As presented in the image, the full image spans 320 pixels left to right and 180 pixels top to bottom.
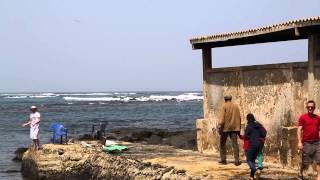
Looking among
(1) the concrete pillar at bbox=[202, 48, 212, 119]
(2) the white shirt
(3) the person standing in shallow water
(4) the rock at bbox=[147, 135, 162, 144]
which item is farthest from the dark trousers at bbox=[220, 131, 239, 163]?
(4) the rock at bbox=[147, 135, 162, 144]

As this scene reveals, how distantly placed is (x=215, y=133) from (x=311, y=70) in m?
3.69

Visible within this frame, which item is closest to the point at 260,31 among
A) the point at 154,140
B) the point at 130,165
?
the point at 130,165

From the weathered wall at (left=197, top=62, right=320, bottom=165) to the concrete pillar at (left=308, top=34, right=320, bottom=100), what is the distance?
9 centimetres

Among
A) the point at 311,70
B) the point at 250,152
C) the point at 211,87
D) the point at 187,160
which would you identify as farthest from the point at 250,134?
the point at 211,87

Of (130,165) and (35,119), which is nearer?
(130,165)

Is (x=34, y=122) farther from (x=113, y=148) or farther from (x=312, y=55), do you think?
(x=312, y=55)

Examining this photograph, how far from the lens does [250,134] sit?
10.5 m

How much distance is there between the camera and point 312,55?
1086 cm

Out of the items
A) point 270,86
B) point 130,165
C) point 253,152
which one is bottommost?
point 130,165

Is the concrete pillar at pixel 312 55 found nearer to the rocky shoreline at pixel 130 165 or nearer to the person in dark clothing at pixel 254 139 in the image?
the person in dark clothing at pixel 254 139

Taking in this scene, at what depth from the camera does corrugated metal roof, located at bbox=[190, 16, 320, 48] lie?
403 inches

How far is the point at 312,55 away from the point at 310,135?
77.3 inches

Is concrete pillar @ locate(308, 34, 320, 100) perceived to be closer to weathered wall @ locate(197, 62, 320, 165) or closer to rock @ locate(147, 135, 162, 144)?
weathered wall @ locate(197, 62, 320, 165)

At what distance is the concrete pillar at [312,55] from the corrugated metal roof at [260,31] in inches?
20.0
